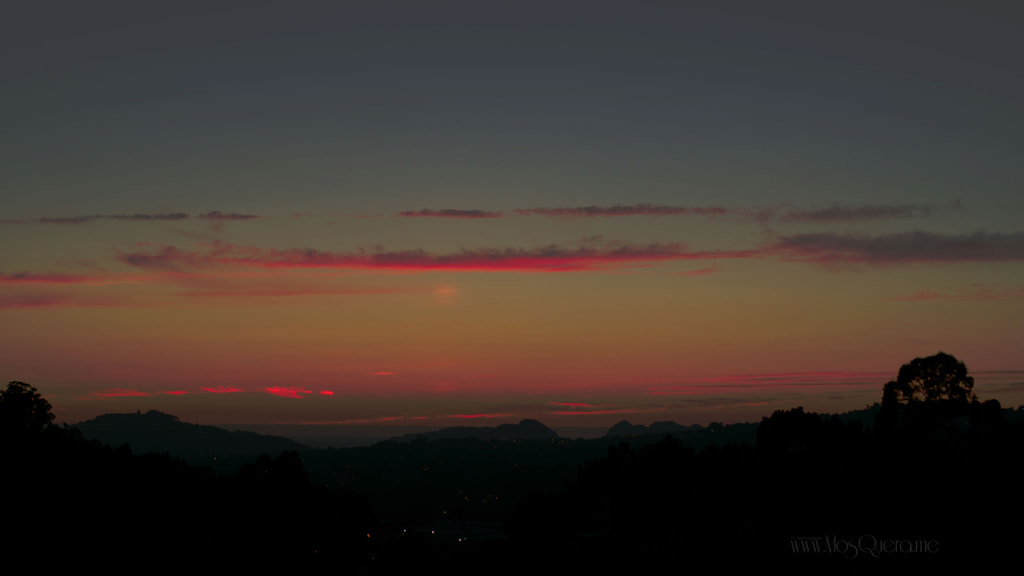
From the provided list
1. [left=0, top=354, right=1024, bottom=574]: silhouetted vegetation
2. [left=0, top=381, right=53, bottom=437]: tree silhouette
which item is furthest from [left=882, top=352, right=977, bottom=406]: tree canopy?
[left=0, top=381, right=53, bottom=437]: tree silhouette

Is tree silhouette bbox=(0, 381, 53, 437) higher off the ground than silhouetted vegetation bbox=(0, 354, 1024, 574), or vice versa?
tree silhouette bbox=(0, 381, 53, 437)

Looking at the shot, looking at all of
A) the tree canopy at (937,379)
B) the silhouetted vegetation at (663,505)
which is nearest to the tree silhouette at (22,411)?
the silhouetted vegetation at (663,505)

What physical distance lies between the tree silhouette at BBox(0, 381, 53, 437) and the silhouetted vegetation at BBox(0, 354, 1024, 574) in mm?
323

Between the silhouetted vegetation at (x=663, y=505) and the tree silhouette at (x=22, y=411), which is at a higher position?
the tree silhouette at (x=22, y=411)

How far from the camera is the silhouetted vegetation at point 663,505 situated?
239 feet

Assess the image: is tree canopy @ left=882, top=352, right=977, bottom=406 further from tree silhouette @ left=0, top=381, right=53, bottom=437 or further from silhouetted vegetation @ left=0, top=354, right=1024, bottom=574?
tree silhouette @ left=0, top=381, right=53, bottom=437

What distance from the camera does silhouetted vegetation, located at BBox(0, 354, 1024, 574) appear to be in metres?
72.8

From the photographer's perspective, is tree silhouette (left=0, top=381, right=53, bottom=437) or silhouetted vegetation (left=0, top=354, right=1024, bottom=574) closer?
silhouetted vegetation (left=0, top=354, right=1024, bottom=574)

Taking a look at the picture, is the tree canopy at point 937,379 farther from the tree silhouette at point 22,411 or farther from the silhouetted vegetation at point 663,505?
the tree silhouette at point 22,411

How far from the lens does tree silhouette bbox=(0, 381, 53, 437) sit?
318 feet

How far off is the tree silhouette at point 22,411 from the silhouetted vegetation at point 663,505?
32 cm

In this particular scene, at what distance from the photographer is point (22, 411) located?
10075 cm

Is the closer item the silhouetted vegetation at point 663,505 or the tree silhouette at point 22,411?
the silhouetted vegetation at point 663,505

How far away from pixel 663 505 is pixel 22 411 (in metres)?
76.9
